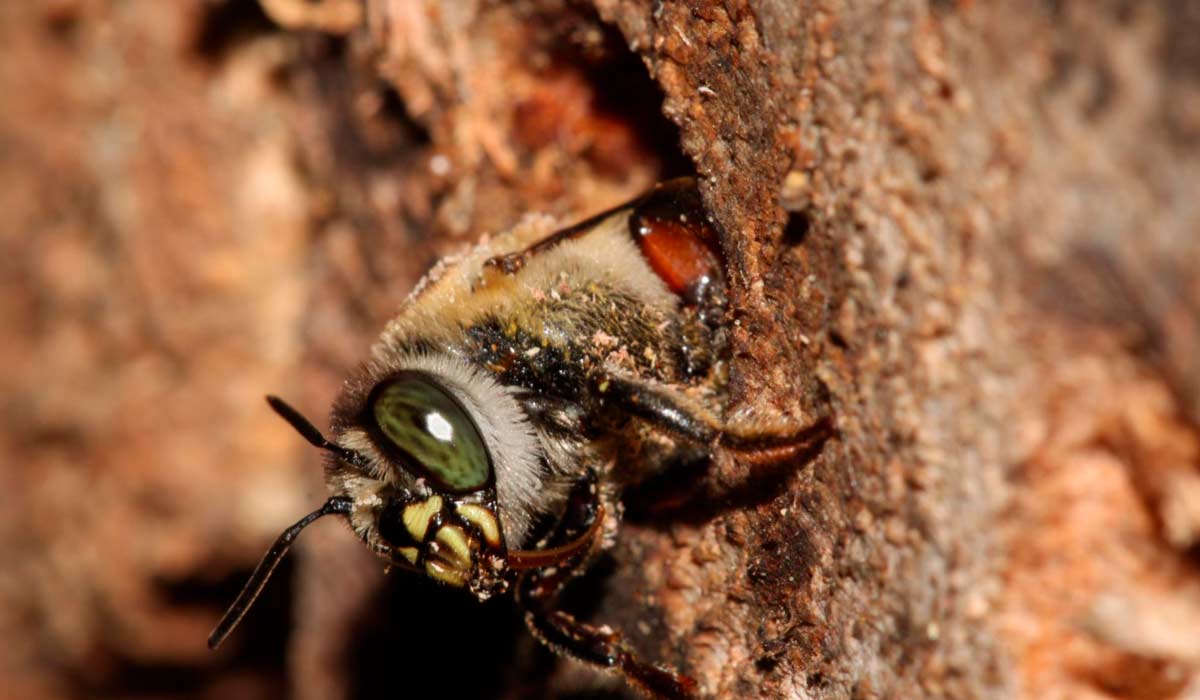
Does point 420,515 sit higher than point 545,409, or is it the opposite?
point 545,409

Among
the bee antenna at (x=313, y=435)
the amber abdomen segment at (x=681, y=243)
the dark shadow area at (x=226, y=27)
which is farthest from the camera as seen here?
the dark shadow area at (x=226, y=27)

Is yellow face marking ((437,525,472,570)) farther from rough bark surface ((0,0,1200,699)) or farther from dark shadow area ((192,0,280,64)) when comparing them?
dark shadow area ((192,0,280,64))

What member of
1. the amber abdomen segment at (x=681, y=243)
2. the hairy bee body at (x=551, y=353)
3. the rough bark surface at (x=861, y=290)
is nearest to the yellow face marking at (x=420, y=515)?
the hairy bee body at (x=551, y=353)

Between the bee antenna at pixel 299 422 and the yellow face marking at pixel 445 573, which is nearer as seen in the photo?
the yellow face marking at pixel 445 573

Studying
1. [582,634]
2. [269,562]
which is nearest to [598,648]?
[582,634]

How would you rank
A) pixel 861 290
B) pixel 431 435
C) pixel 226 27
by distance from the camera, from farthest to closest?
pixel 226 27 → pixel 861 290 → pixel 431 435

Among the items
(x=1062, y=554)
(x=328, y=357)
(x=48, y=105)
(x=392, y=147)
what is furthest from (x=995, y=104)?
(x=48, y=105)

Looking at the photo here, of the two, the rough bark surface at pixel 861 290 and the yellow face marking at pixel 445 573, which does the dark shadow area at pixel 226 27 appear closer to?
the rough bark surface at pixel 861 290

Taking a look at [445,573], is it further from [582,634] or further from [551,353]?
[551,353]
